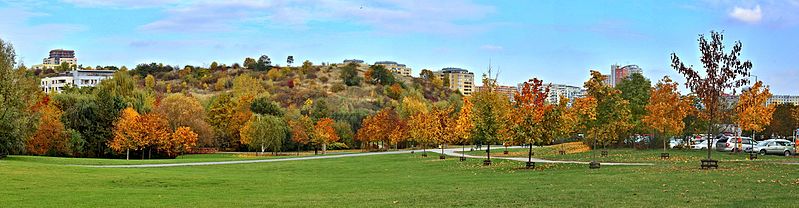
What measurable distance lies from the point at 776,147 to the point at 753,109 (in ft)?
20.1

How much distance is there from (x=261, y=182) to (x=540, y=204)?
1684 cm

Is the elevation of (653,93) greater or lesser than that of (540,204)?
greater

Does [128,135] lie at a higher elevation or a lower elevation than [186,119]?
lower

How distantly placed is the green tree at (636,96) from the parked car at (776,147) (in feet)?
34.2

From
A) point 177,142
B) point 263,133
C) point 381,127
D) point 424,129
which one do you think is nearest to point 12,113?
point 177,142

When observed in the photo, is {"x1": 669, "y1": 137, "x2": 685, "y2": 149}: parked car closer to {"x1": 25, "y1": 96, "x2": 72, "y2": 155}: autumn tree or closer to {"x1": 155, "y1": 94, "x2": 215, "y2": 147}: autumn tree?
{"x1": 155, "y1": 94, "x2": 215, "y2": 147}: autumn tree

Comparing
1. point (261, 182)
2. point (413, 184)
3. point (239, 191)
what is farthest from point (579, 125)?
point (239, 191)

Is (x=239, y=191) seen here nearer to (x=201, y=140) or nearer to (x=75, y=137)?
(x=75, y=137)

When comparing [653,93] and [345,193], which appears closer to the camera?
[345,193]

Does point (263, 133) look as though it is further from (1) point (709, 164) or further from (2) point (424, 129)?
(1) point (709, 164)

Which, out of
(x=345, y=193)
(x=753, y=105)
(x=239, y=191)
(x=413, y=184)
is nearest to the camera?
(x=345, y=193)

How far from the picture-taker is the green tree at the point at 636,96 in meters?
64.7

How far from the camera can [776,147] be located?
54.2m

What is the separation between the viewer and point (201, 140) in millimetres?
89625
